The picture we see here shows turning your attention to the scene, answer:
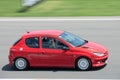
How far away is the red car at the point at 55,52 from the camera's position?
1602 centimetres

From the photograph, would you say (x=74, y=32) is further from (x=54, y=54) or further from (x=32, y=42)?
(x=54, y=54)

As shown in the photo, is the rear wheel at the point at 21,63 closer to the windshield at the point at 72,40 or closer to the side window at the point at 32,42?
the side window at the point at 32,42

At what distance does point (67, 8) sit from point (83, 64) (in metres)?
16.8

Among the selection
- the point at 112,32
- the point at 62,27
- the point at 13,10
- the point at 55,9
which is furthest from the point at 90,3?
the point at 112,32

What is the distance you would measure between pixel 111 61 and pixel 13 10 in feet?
55.2

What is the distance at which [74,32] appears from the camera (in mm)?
24891

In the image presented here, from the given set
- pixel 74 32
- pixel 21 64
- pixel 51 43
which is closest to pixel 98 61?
pixel 51 43

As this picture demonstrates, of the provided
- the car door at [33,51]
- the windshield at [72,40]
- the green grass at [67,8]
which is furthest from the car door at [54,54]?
the green grass at [67,8]

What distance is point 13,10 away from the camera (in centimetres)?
3312

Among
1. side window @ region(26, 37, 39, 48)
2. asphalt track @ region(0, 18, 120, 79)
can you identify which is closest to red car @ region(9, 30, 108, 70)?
side window @ region(26, 37, 39, 48)

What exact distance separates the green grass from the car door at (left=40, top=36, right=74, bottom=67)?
14.4 metres

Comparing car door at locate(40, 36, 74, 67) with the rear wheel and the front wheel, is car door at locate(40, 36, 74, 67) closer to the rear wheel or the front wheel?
the front wheel

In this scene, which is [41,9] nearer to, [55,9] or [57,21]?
[55,9]

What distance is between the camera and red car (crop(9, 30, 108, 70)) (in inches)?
631
